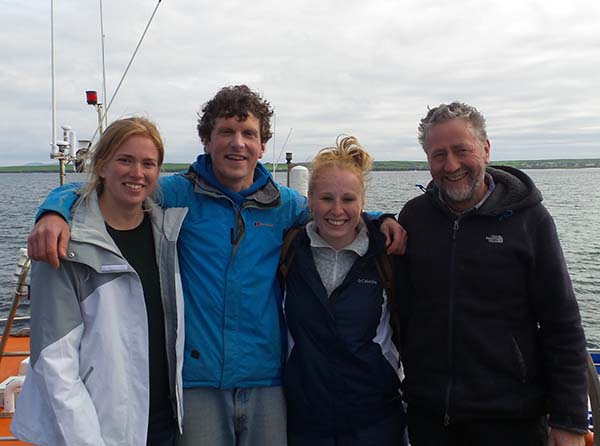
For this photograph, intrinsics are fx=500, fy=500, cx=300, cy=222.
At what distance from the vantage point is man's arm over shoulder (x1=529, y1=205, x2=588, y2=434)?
8.34 feet

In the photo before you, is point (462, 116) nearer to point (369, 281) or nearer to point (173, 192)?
point (369, 281)

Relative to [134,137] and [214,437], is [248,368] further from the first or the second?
[134,137]

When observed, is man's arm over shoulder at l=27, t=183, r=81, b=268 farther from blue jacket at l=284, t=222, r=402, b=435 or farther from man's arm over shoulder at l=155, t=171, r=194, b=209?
blue jacket at l=284, t=222, r=402, b=435

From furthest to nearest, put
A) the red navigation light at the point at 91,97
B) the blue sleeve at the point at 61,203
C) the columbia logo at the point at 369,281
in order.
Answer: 1. the red navigation light at the point at 91,97
2. the columbia logo at the point at 369,281
3. the blue sleeve at the point at 61,203

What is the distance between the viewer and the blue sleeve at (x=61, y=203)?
2.45 meters

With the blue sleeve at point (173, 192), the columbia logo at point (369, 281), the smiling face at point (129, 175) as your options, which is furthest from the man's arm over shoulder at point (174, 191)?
the columbia logo at point (369, 281)

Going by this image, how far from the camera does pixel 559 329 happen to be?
2590 millimetres

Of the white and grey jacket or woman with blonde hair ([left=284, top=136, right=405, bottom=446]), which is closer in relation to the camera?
the white and grey jacket

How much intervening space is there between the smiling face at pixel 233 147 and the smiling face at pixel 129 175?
403mm

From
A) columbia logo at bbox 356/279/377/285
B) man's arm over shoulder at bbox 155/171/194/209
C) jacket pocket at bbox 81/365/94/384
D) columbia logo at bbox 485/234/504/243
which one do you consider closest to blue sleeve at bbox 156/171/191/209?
man's arm over shoulder at bbox 155/171/194/209

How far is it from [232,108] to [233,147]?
0.73 feet

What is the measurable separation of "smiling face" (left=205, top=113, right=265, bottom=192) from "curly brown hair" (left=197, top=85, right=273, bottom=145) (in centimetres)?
3

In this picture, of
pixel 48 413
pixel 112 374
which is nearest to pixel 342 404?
Result: pixel 112 374

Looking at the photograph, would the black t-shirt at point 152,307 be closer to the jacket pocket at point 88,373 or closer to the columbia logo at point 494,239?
the jacket pocket at point 88,373
